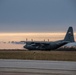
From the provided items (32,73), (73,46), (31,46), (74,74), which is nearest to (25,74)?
(32,73)

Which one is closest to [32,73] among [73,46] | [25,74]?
[25,74]

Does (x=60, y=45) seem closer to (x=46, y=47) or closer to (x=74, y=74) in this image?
(x=46, y=47)

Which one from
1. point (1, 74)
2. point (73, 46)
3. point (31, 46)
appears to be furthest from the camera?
point (73, 46)

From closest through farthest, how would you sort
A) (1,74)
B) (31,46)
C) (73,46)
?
(1,74)
(31,46)
(73,46)

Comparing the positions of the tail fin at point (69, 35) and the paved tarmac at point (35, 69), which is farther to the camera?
the tail fin at point (69, 35)

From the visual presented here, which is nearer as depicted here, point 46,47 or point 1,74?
point 1,74

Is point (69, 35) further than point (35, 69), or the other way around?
point (69, 35)

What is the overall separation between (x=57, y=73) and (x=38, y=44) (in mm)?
81942

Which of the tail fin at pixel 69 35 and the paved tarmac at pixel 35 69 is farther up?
the tail fin at pixel 69 35

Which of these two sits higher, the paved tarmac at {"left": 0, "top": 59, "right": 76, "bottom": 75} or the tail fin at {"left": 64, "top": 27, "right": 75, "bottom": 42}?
the tail fin at {"left": 64, "top": 27, "right": 75, "bottom": 42}

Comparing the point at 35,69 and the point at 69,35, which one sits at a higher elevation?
the point at 69,35

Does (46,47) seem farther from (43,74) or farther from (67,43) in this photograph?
(43,74)

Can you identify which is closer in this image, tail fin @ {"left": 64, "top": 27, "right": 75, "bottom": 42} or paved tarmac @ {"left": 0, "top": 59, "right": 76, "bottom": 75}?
paved tarmac @ {"left": 0, "top": 59, "right": 76, "bottom": 75}

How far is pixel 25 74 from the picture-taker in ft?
56.1
